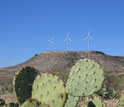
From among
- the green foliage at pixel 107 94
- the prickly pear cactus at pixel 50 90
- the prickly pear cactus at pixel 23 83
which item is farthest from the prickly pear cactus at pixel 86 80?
the green foliage at pixel 107 94

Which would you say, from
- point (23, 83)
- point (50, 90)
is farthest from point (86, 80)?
point (23, 83)

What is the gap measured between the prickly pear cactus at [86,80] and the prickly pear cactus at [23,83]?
0.71m

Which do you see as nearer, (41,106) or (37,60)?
(41,106)

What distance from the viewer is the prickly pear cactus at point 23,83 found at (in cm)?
393

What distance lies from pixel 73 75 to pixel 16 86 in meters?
0.82

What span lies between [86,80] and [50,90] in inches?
22.9

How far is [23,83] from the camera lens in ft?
→ 13.2

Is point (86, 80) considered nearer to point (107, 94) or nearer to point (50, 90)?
point (50, 90)

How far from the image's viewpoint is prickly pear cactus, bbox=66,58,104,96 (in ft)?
11.4

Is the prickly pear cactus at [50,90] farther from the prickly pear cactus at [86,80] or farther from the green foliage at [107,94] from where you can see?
the green foliage at [107,94]

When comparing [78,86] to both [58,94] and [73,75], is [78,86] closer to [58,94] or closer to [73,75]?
[73,75]

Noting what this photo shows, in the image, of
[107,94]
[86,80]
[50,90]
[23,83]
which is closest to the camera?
[50,90]

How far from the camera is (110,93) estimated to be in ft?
40.2

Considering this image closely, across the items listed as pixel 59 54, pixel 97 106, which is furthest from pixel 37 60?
pixel 97 106
